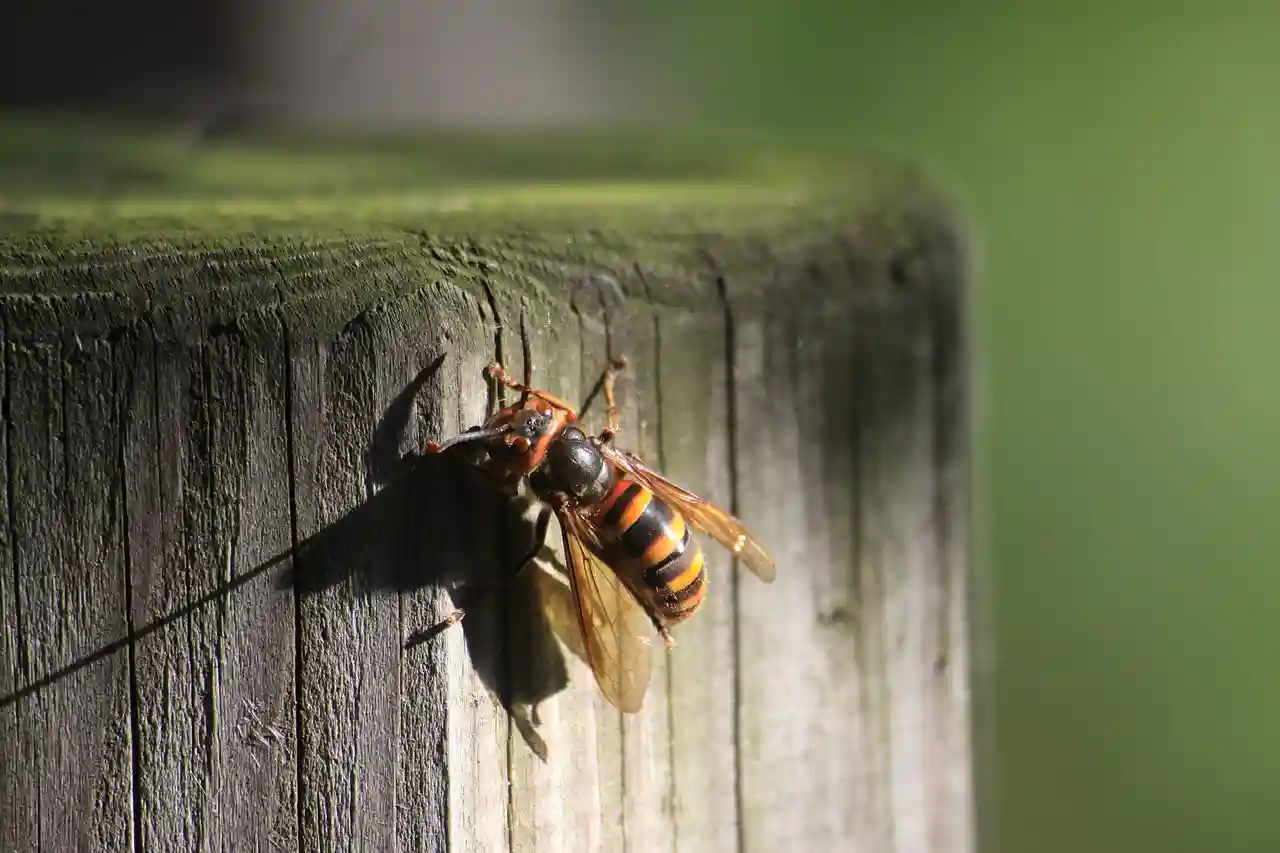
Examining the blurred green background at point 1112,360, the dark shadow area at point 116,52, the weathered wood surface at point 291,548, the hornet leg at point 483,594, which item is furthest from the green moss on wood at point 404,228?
the dark shadow area at point 116,52

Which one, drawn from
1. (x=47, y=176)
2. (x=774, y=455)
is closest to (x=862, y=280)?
(x=774, y=455)

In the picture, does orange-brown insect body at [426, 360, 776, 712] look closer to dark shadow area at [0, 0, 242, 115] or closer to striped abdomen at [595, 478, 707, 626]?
striped abdomen at [595, 478, 707, 626]

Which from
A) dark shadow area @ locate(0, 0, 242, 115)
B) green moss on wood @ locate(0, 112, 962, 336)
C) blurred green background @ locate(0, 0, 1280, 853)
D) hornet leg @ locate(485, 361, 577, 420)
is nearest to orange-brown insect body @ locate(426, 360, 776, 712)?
hornet leg @ locate(485, 361, 577, 420)

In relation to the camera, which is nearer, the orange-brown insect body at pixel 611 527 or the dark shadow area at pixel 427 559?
the dark shadow area at pixel 427 559

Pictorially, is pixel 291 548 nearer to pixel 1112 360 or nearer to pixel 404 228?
pixel 404 228

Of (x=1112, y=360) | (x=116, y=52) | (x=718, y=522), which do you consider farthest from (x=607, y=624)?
(x=116, y=52)

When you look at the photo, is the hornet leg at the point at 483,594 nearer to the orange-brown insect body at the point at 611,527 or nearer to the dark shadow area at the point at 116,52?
the orange-brown insect body at the point at 611,527
